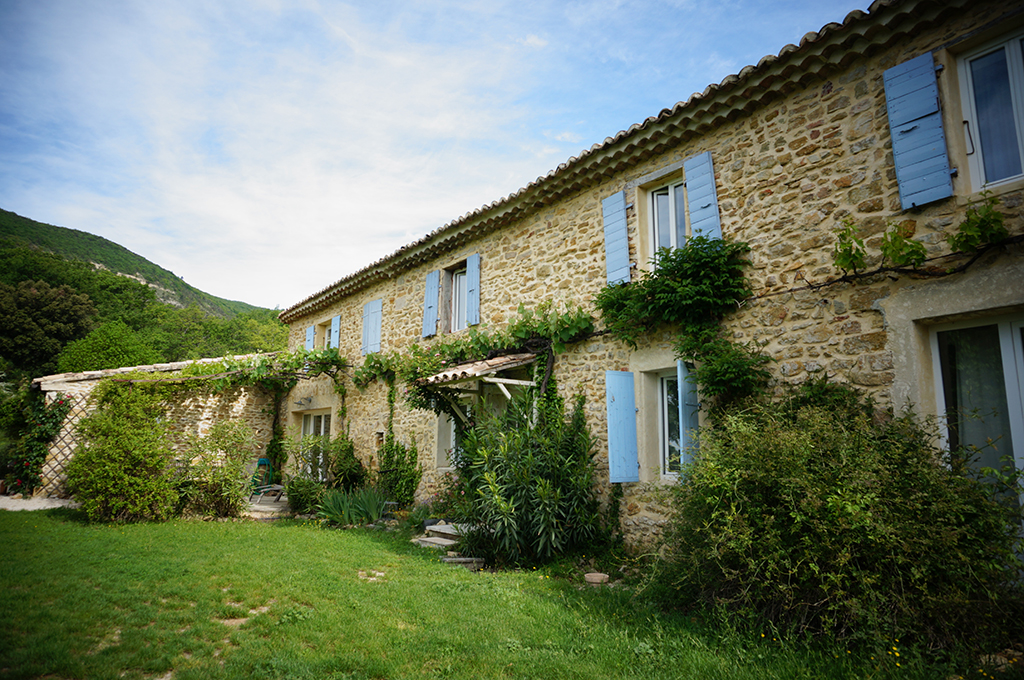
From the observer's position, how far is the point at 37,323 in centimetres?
2722

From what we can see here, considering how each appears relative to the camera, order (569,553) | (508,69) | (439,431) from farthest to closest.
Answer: (439,431)
(508,69)
(569,553)

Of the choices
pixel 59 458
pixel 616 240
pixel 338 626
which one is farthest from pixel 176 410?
pixel 616 240

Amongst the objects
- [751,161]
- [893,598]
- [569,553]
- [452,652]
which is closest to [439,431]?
[569,553]

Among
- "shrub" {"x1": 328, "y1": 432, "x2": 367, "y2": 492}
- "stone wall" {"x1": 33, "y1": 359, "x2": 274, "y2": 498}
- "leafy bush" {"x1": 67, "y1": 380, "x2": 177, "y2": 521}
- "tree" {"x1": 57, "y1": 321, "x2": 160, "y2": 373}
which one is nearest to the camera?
"leafy bush" {"x1": 67, "y1": 380, "x2": 177, "y2": 521}

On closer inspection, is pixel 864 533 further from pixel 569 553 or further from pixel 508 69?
pixel 508 69

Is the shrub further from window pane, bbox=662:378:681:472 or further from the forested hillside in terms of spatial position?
the forested hillside

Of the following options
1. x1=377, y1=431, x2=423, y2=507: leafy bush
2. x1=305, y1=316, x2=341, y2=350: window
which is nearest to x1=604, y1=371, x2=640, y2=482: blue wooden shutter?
x1=377, y1=431, x2=423, y2=507: leafy bush

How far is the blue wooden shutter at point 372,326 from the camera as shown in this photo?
1151cm

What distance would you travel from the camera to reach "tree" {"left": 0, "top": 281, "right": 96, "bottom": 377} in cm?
2612

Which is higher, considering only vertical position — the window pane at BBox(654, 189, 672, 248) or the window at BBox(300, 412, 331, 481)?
the window pane at BBox(654, 189, 672, 248)

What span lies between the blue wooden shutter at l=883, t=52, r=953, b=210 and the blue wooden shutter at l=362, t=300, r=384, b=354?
981 centimetres

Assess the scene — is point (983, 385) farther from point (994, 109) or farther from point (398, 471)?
point (398, 471)

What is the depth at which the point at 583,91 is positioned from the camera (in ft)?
23.5

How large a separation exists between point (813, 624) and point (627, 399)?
10.2ft
